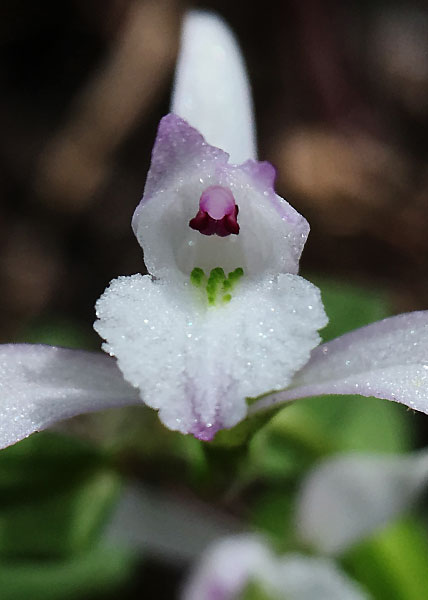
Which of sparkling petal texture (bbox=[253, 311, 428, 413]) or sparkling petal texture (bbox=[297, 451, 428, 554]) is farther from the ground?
sparkling petal texture (bbox=[253, 311, 428, 413])

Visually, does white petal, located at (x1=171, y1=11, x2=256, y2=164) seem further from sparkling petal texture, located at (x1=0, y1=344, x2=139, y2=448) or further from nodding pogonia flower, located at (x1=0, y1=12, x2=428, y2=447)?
sparkling petal texture, located at (x1=0, y1=344, x2=139, y2=448)

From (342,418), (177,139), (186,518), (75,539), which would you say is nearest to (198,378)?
(177,139)

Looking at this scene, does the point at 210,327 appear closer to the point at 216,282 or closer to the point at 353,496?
the point at 216,282

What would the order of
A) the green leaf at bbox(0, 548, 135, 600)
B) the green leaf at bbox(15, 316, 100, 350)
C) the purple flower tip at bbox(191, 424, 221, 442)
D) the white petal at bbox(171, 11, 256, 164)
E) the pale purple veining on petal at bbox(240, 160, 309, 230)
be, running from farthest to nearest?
the green leaf at bbox(15, 316, 100, 350) < the green leaf at bbox(0, 548, 135, 600) < the white petal at bbox(171, 11, 256, 164) < the pale purple veining on petal at bbox(240, 160, 309, 230) < the purple flower tip at bbox(191, 424, 221, 442)

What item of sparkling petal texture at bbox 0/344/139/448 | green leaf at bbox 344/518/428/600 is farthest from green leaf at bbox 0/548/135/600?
sparkling petal texture at bbox 0/344/139/448

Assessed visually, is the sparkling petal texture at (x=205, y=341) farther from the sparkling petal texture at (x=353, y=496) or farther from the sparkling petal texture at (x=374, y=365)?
the sparkling petal texture at (x=353, y=496)

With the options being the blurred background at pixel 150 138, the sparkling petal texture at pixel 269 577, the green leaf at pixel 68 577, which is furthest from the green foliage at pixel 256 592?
the blurred background at pixel 150 138
